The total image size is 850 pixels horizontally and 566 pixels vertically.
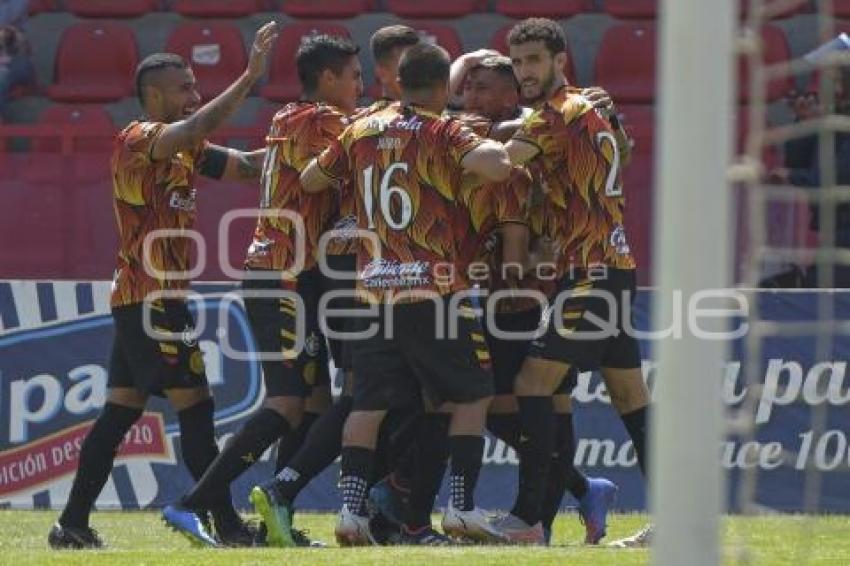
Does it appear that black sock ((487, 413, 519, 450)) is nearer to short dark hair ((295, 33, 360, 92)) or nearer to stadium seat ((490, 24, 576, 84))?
short dark hair ((295, 33, 360, 92))

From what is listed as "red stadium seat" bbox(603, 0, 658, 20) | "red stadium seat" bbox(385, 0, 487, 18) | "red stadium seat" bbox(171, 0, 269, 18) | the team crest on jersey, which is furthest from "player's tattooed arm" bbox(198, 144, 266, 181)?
"red stadium seat" bbox(603, 0, 658, 20)

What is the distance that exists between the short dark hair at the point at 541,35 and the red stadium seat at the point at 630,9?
310 inches

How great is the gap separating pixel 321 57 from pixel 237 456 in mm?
1824

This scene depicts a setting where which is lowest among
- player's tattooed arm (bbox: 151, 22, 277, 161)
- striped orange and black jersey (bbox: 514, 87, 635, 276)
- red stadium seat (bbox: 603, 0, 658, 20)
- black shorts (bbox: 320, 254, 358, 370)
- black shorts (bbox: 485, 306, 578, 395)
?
black shorts (bbox: 485, 306, 578, 395)

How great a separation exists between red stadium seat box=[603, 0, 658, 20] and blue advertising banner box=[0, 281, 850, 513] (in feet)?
18.4

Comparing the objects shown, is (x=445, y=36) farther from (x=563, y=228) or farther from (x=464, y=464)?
(x=464, y=464)

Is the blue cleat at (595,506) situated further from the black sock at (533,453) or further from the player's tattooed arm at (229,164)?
the player's tattooed arm at (229,164)

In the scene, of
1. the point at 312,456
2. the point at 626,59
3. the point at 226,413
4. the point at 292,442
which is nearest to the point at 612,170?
the point at 312,456

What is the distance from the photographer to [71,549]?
8.50 m

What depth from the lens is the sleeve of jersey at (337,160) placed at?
814 cm

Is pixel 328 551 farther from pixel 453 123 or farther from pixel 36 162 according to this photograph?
pixel 36 162

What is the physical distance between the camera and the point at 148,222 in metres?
8.61

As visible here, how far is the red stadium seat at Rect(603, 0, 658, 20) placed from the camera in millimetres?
16047

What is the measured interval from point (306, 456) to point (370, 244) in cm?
107
